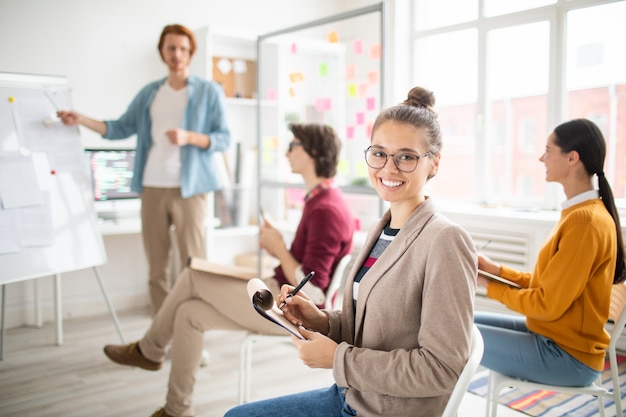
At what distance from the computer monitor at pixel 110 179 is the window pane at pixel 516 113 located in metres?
2.44

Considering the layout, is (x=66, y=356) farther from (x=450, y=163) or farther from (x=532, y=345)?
(x=450, y=163)

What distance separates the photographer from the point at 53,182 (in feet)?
9.23

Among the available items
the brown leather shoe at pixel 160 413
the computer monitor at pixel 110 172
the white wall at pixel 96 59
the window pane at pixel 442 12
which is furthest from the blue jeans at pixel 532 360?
the white wall at pixel 96 59

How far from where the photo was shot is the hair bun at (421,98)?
142 cm

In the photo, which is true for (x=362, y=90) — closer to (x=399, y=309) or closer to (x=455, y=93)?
(x=455, y=93)

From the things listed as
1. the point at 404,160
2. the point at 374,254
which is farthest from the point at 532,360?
the point at 404,160

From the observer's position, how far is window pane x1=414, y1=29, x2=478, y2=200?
397 centimetres

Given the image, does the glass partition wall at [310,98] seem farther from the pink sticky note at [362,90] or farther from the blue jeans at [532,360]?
the blue jeans at [532,360]

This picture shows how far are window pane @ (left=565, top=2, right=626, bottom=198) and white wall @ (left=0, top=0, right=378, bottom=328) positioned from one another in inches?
86.5

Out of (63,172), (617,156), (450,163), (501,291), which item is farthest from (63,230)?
(617,156)

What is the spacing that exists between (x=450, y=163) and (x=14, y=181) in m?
2.96

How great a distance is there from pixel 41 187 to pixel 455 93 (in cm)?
286

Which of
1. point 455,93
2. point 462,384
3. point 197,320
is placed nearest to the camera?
point 462,384

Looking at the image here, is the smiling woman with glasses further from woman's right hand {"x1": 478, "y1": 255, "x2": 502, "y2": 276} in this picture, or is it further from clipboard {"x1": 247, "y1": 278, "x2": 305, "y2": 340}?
woman's right hand {"x1": 478, "y1": 255, "x2": 502, "y2": 276}
